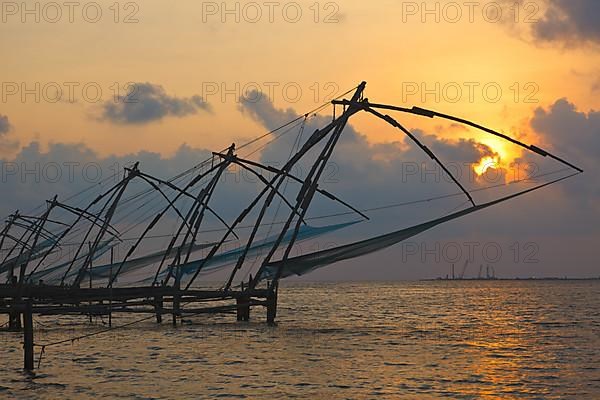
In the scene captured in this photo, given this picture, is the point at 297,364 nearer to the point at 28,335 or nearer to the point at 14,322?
the point at 28,335

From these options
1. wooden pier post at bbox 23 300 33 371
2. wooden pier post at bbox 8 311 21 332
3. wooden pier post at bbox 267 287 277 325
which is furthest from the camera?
wooden pier post at bbox 267 287 277 325

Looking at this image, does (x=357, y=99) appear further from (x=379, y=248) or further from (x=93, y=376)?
(x=93, y=376)

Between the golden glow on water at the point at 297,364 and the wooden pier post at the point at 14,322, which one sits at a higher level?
the wooden pier post at the point at 14,322

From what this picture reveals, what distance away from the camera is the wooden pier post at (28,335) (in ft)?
57.9

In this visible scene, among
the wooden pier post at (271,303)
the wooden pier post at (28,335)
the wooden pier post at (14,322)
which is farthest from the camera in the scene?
the wooden pier post at (271,303)

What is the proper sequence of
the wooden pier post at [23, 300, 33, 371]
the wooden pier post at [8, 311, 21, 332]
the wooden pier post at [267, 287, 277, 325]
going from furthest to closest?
the wooden pier post at [267, 287, 277, 325] < the wooden pier post at [8, 311, 21, 332] < the wooden pier post at [23, 300, 33, 371]

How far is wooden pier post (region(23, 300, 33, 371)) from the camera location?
17641 millimetres

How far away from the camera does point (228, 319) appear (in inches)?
1537

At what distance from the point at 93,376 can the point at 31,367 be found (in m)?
1.37

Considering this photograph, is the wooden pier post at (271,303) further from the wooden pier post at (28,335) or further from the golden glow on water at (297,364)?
the wooden pier post at (28,335)

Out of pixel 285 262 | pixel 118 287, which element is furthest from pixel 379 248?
pixel 118 287

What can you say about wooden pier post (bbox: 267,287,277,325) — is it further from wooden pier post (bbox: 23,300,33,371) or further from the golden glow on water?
wooden pier post (bbox: 23,300,33,371)

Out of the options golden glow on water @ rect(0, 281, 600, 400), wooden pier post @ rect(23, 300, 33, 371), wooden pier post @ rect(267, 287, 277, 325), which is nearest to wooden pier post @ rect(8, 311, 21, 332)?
golden glow on water @ rect(0, 281, 600, 400)

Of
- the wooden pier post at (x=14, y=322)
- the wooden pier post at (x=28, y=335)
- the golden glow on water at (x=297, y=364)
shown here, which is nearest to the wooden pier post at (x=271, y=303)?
the golden glow on water at (x=297, y=364)
